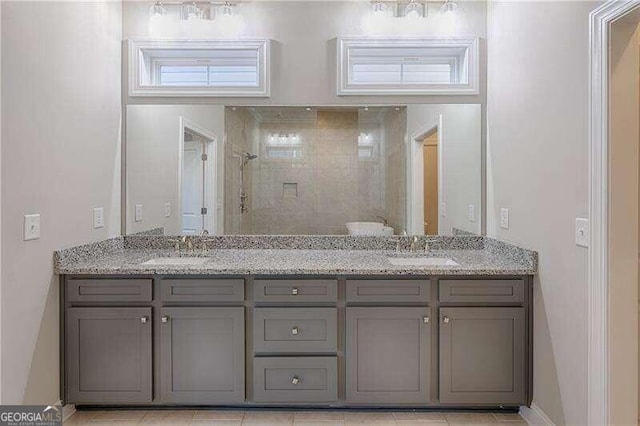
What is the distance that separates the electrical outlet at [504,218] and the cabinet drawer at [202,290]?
1601 mm

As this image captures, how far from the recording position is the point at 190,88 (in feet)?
9.82

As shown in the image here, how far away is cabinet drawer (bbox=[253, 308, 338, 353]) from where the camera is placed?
2396mm

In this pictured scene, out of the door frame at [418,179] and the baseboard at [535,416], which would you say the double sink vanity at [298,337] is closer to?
the baseboard at [535,416]

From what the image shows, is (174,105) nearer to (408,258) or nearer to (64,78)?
(64,78)

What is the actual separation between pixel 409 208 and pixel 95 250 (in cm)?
201

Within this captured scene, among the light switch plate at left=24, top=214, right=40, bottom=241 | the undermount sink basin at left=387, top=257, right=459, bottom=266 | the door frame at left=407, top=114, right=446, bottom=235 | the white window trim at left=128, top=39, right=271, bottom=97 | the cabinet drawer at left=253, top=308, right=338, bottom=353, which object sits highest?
the white window trim at left=128, top=39, right=271, bottom=97

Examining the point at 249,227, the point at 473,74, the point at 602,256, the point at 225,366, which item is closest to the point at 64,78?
the point at 249,227

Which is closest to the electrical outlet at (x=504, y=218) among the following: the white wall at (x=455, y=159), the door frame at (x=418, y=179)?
the white wall at (x=455, y=159)

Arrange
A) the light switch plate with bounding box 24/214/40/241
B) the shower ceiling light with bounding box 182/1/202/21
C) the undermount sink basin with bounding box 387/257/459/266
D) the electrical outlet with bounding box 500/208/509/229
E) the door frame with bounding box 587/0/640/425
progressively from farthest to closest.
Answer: the shower ceiling light with bounding box 182/1/202/21 < the electrical outlet with bounding box 500/208/509/229 < the undermount sink basin with bounding box 387/257/459/266 < the light switch plate with bounding box 24/214/40/241 < the door frame with bounding box 587/0/640/425

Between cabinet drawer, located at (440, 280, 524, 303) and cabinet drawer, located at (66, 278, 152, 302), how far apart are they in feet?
5.30

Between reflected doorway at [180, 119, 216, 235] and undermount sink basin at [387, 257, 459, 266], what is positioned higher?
reflected doorway at [180, 119, 216, 235]

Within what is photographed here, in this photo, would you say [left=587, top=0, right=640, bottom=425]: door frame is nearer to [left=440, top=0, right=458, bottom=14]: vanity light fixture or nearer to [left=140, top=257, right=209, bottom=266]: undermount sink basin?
[left=440, top=0, right=458, bottom=14]: vanity light fixture

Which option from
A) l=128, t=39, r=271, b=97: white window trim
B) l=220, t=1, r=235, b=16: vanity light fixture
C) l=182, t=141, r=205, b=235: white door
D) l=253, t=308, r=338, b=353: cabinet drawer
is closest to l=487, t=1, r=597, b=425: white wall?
l=253, t=308, r=338, b=353: cabinet drawer

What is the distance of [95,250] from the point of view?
267 centimetres
